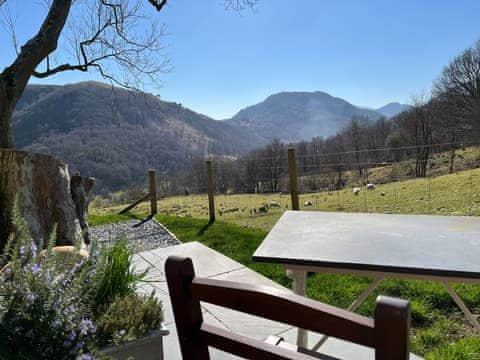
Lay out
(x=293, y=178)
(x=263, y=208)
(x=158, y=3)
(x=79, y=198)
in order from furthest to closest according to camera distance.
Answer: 1. (x=263, y=208)
2. (x=158, y=3)
3. (x=293, y=178)
4. (x=79, y=198)

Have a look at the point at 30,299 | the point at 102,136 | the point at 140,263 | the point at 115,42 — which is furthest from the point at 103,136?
the point at 30,299

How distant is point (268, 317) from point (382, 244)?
101 centimetres

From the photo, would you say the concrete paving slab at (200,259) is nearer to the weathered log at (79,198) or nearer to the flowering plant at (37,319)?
the weathered log at (79,198)

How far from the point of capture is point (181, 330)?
0.75 meters

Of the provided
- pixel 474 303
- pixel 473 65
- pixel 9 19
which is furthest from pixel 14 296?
pixel 473 65

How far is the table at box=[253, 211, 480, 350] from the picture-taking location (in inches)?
46.8

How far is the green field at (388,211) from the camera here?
89.7 inches

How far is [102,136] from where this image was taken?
201 ft

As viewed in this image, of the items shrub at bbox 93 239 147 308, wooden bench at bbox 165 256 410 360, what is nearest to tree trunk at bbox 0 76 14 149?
shrub at bbox 93 239 147 308

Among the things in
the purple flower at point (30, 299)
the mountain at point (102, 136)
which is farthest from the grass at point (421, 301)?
the mountain at point (102, 136)

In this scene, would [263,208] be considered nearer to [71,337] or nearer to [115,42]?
[115,42]

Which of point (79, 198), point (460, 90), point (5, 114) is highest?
point (460, 90)

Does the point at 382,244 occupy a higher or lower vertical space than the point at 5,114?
lower

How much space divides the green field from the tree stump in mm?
1921
